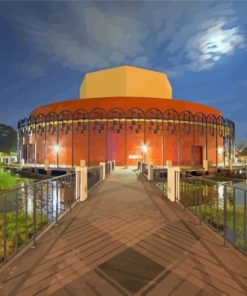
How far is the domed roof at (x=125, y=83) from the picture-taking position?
37.5m

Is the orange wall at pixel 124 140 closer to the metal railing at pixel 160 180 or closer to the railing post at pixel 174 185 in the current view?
the metal railing at pixel 160 180

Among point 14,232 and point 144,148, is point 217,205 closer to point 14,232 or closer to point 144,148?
point 14,232

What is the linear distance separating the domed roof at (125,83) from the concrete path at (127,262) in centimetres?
3298

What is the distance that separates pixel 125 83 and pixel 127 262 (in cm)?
3532

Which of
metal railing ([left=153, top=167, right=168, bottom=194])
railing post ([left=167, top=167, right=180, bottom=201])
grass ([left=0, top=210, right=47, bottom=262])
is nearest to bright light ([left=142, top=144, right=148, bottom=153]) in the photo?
metal railing ([left=153, top=167, right=168, bottom=194])

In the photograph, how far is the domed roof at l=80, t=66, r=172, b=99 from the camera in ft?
123

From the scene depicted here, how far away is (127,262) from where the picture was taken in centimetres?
364

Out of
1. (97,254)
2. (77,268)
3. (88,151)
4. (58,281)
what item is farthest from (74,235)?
(88,151)

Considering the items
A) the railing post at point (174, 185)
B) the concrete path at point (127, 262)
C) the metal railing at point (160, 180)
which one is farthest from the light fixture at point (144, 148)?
the concrete path at point (127, 262)

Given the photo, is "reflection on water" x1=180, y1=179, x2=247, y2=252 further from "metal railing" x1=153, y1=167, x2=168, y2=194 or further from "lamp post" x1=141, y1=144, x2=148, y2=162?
"lamp post" x1=141, y1=144, x2=148, y2=162

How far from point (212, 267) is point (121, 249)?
1.36m

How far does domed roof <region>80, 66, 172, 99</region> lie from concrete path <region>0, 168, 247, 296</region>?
33.0m

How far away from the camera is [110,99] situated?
29.8 metres

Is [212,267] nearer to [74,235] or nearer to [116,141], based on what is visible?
[74,235]
